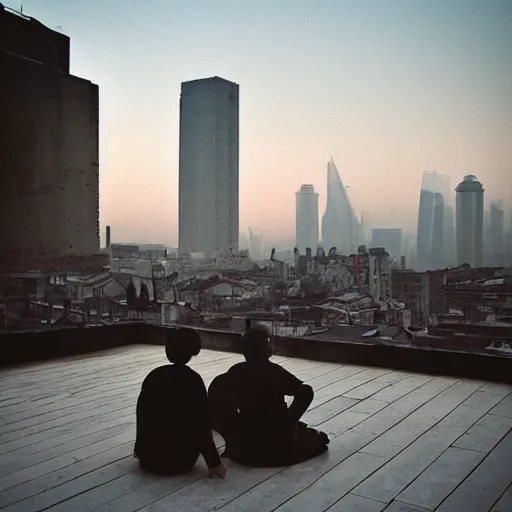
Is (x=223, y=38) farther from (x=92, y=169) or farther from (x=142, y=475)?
(x=142, y=475)

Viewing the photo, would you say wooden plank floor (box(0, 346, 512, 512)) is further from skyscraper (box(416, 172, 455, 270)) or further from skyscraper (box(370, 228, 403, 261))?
skyscraper (box(370, 228, 403, 261))

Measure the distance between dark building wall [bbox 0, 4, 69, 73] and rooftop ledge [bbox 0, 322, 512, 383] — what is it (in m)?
2.53

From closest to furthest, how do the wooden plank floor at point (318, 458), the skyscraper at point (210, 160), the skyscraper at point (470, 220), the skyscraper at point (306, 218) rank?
1. the wooden plank floor at point (318, 458)
2. the skyscraper at point (470, 220)
3. the skyscraper at point (306, 218)
4. the skyscraper at point (210, 160)

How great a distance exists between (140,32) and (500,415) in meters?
4.60

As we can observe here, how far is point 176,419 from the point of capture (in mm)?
2168

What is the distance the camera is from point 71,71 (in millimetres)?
5516

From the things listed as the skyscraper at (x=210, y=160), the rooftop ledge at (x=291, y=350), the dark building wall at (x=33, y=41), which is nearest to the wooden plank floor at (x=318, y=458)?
the rooftop ledge at (x=291, y=350)

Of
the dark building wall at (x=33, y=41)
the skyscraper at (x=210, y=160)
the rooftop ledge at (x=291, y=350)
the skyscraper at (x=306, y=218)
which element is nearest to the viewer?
the rooftop ledge at (x=291, y=350)

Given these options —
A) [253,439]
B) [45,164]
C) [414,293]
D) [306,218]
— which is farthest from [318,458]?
[45,164]

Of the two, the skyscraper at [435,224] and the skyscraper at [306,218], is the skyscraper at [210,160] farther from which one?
the skyscraper at [435,224]

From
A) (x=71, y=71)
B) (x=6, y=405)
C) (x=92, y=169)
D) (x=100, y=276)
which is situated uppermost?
(x=71, y=71)

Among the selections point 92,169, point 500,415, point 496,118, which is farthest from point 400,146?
point 92,169

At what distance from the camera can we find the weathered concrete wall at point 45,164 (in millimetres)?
5023

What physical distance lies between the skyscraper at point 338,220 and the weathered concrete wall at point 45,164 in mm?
2337
